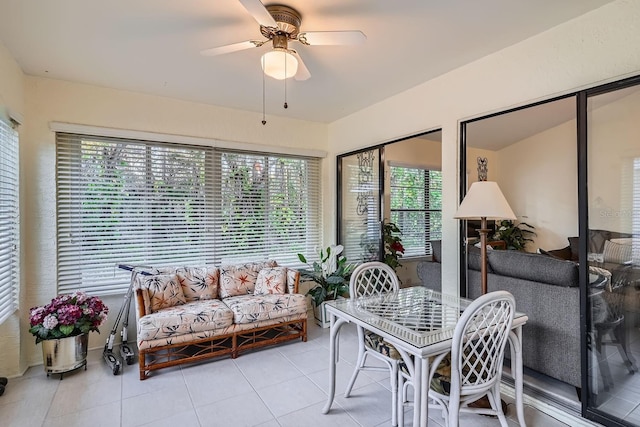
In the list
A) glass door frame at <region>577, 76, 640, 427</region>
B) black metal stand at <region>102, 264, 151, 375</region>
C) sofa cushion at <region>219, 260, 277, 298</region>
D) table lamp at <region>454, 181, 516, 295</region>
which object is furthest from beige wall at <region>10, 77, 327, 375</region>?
glass door frame at <region>577, 76, 640, 427</region>

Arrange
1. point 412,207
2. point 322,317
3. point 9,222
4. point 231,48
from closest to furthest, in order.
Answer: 1. point 231,48
2. point 9,222
3. point 322,317
4. point 412,207

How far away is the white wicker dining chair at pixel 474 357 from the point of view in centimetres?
151

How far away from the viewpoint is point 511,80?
2.36 m

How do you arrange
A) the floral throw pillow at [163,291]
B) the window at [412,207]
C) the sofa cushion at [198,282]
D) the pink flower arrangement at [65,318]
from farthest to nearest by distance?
the window at [412,207], the sofa cushion at [198,282], the floral throw pillow at [163,291], the pink flower arrangement at [65,318]

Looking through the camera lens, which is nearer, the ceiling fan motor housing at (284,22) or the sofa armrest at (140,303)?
the ceiling fan motor housing at (284,22)

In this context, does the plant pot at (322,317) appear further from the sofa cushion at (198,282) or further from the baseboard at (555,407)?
the baseboard at (555,407)

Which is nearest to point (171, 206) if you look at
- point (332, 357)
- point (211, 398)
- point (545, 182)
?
point (211, 398)

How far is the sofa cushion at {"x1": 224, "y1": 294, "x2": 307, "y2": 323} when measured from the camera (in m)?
3.04

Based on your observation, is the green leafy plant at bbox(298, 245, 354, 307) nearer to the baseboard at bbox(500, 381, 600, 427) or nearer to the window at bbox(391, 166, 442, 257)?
the window at bbox(391, 166, 442, 257)

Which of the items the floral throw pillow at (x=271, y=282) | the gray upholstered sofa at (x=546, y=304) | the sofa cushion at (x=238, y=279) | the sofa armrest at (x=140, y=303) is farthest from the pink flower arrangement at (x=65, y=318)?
the gray upholstered sofa at (x=546, y=304)

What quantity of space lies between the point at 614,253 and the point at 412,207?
110 inches

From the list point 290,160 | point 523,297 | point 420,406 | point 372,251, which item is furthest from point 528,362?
point 290,160

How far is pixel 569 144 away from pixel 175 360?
11.7ft

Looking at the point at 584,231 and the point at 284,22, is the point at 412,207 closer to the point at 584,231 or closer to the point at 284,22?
the point at 584,231
